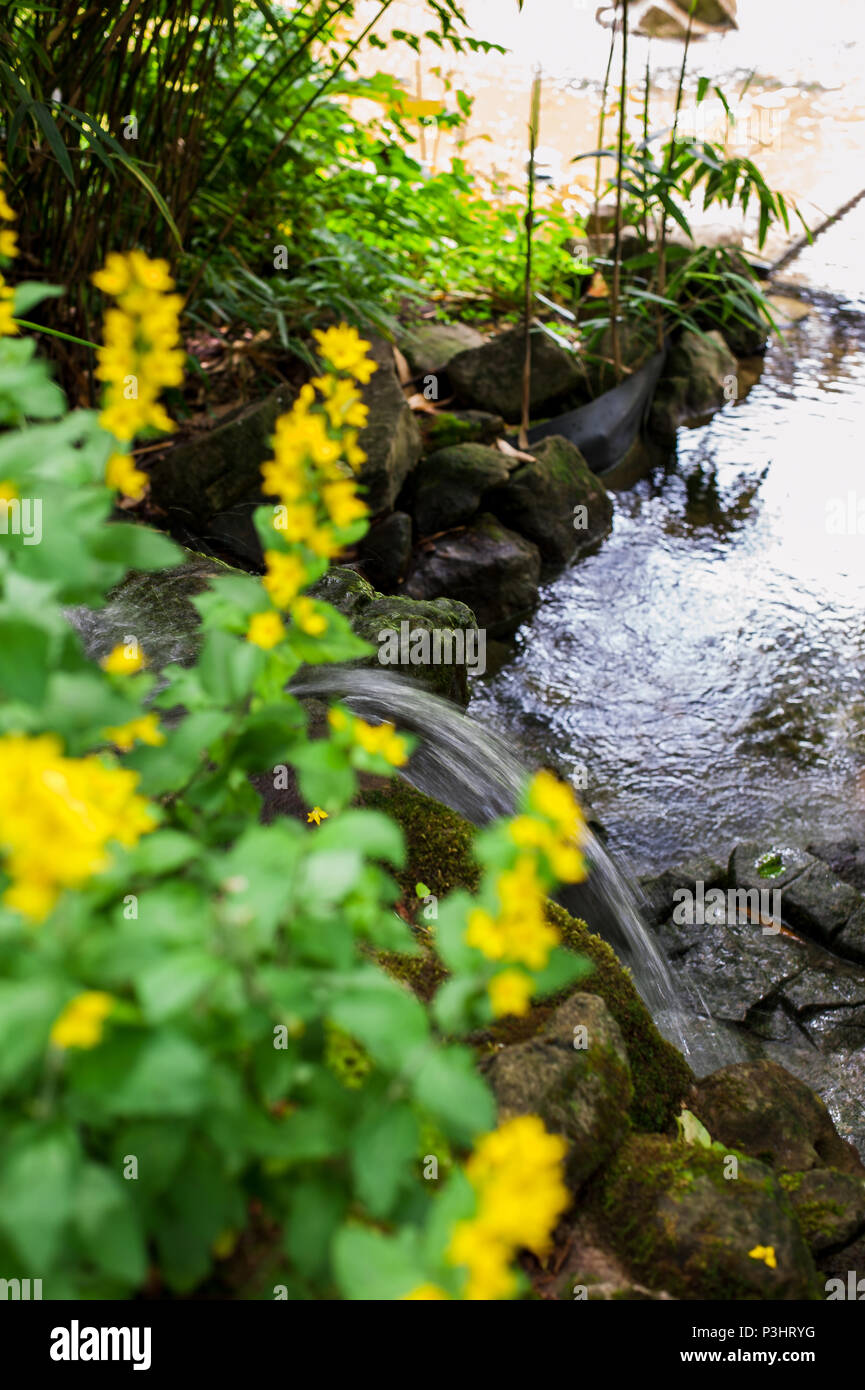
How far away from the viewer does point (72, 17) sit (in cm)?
293

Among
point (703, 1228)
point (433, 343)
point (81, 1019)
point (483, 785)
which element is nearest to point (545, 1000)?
point (703, 1228)

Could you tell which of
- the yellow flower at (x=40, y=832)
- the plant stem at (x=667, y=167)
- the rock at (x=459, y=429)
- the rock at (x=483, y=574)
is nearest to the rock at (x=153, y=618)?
the rock at (x=483, y=574)

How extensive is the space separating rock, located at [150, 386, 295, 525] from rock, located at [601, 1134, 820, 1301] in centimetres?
316

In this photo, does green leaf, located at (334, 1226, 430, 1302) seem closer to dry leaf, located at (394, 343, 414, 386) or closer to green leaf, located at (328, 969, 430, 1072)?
green leaf, located at (328, 969, 430, 1072)

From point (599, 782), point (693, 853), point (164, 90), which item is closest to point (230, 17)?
point (164, 90)

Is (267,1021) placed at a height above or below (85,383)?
below

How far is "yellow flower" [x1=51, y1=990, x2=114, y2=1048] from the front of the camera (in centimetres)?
63

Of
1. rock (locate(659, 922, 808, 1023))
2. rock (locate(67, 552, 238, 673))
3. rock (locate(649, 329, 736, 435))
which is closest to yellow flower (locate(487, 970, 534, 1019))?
rock (locate(67, 552, 238, 673))

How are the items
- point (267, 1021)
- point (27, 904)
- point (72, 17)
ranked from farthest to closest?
point (72, 17), point (267, 1021), point (27, 904)

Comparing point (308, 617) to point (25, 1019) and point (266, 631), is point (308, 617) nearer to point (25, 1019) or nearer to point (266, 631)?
point (266, 631)

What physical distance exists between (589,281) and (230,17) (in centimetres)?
384

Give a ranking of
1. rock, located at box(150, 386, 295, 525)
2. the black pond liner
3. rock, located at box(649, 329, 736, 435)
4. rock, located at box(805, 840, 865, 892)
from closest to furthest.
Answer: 1. rock, located at box(805, 840, 865, 892)
2. rock, located at box(150, 386, 295, 525)
3. the black pond liner
4. rock, located at box(649, 329, 736, 435)

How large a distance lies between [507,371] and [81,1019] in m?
5.13

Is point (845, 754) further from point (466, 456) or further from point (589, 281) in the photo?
point (589, 281)
